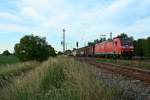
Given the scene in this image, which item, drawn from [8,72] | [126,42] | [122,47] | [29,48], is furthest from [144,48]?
[8,72]

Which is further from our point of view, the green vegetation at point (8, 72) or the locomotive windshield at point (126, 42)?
the locomotive windshield at point (126, 42)

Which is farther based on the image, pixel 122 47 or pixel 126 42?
pixel 126 42

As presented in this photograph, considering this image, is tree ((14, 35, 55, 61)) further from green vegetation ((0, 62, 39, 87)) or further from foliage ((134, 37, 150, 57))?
foliage ((134, 37, 150, 57))

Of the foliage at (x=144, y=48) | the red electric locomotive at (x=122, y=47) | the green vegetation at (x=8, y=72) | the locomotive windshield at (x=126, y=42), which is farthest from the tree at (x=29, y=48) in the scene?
the foliage at (x=144, y=48)

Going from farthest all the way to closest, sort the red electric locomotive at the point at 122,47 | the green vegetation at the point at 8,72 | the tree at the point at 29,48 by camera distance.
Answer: the red electric locomotive at the point at 122,47 → the tree at the point at 29,48 → the green vegetation at the point at 8,72

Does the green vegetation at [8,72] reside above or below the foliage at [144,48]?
below

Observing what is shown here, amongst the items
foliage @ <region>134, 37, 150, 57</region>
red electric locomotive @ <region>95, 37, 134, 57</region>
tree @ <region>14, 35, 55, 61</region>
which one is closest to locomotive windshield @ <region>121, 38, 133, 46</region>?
red electric locomotive @ <region>95, 37, 134, 57</region>

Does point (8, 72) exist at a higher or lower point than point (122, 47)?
lower

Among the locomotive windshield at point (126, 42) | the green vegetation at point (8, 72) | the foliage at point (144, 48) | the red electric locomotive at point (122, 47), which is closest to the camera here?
the green vegetation at point (8, 72)

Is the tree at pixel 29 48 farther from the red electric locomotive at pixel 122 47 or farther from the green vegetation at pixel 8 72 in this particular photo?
the green vegetation at pixel 8 72

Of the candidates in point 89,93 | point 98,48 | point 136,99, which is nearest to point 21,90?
point 89,93

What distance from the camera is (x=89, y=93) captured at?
9.05 m

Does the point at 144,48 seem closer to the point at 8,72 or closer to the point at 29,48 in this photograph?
the point at 29,48

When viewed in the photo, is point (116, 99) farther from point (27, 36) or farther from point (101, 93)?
point (27, 36)
